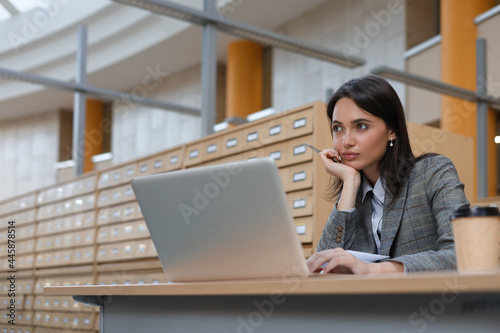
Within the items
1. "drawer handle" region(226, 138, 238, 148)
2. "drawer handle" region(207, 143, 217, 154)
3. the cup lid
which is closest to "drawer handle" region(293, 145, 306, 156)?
"drawer handle" region(226, 138, 238, 148)

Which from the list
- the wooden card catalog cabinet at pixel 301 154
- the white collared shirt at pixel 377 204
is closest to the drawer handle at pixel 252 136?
the wooden card catalog cabinet at pixel 301 154

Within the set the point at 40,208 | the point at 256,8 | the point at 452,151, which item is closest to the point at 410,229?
the point at 452,151

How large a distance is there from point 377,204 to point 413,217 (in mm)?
144

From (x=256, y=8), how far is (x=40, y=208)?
173 inches

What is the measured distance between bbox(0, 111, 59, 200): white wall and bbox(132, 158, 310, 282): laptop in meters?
11.6

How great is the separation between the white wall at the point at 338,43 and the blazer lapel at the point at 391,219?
559 cm

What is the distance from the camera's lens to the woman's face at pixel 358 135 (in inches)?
65.8

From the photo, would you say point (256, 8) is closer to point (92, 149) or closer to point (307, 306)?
point (92, 149)

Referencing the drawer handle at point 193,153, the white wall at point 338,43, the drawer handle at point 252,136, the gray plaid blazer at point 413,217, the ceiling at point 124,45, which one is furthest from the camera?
the ceiling at point 124,45

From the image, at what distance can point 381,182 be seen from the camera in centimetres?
169

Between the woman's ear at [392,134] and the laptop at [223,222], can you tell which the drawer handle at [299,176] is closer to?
the woman's ear at [392,134]

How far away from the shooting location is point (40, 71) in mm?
11094

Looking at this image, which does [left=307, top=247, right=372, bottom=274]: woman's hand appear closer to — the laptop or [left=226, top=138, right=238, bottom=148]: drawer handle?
the laptop

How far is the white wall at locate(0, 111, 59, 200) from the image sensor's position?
12500mm
